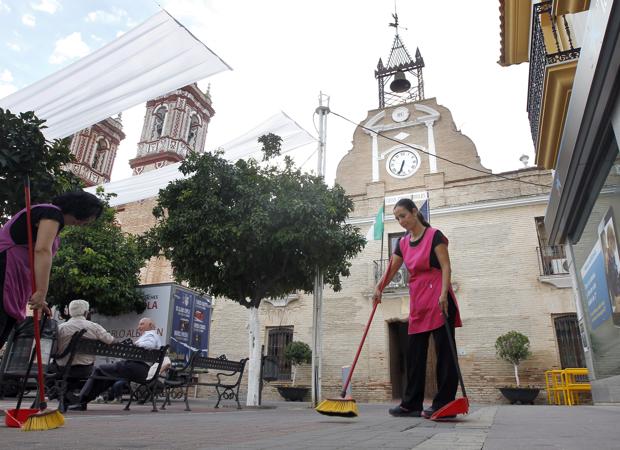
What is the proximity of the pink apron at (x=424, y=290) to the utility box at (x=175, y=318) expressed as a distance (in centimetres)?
976

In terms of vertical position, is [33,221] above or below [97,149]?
below

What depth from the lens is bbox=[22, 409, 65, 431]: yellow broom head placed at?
255cm

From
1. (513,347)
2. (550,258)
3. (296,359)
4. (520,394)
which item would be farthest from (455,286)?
(296,359)

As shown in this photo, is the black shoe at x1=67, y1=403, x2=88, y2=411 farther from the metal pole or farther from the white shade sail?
the white shade sail

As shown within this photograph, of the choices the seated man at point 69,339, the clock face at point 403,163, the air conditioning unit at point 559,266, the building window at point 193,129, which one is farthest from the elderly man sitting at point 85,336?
the building window at point 193,129

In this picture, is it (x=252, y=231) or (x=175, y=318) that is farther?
(x=175, y=318)

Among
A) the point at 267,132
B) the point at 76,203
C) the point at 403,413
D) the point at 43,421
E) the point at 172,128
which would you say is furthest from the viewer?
the point at 172,128

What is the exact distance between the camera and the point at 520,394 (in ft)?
39.2

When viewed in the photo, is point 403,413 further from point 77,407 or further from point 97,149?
point 97,149

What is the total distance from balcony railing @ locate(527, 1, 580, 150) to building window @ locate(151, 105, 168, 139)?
2590cm

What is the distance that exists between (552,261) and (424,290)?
11.2 meters

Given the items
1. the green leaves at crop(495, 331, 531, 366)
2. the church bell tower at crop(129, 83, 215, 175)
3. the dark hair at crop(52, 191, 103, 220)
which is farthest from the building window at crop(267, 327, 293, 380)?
the church bell tower at crop(129, 83, 215, 175)

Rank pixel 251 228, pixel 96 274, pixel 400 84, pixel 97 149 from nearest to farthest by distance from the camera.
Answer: pixel 251 228 < pixel 96 274 < pixel 400 84 < pixel 97 149

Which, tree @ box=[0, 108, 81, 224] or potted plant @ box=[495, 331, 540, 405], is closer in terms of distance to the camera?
tree @ box=[0, 108, 81, 224]
